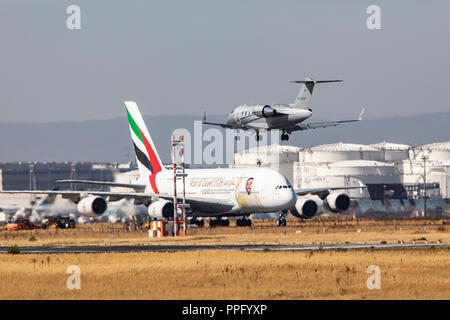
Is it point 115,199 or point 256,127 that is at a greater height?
point 256,127

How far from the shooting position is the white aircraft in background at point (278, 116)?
77500 mm

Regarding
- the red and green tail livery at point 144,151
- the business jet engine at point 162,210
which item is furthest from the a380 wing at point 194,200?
the red and green tail livery at point 144,151

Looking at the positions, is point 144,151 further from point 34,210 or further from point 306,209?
point 306,209

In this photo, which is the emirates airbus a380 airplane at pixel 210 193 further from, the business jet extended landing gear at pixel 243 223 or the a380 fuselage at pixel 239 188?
the business jet extended landing gear at pixel 243 223

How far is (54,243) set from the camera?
230 ft

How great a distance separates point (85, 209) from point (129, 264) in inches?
1851

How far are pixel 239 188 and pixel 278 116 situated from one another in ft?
54.6

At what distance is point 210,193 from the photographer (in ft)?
316

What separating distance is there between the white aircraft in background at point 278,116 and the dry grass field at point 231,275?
2653 cm

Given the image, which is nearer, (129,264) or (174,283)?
(174,283)
